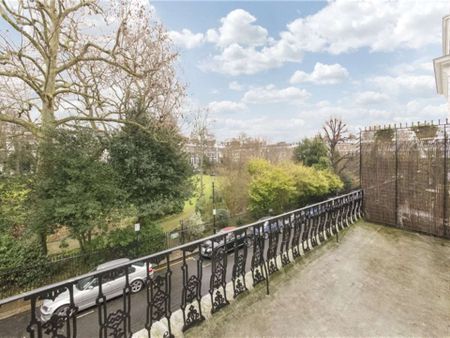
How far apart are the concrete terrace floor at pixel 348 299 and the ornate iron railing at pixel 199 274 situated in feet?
0.55

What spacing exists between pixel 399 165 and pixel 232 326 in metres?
5.55

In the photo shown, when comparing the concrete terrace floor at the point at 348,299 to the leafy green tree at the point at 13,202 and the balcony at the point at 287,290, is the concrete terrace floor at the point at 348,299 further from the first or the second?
the leafy green tree at the point at 13,202

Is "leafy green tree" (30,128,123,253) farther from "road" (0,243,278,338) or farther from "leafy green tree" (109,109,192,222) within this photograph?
"road" (0,243,278,338)

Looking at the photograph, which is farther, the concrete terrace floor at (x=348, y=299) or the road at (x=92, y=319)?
the road at (x=92, y=319)

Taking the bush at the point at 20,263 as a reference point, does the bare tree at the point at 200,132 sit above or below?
above

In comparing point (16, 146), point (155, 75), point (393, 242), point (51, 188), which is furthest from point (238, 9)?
point (16, 146)

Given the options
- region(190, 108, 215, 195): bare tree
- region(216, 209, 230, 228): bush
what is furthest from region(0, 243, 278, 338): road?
region(190, 108, 215, 195): bare tree

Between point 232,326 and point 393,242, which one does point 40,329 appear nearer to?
point 232,326

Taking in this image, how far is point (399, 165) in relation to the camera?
5684 millimetres

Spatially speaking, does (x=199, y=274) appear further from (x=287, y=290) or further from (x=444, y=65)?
(x=444, y=65)

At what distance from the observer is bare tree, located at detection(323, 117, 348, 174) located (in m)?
22.1

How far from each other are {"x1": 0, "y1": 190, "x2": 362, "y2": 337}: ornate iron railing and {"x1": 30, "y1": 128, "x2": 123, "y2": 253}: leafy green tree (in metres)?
6.14

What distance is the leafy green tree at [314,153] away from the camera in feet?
70.8

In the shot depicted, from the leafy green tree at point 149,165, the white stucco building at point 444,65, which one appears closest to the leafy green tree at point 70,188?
the leafy green tree at point 149,165
